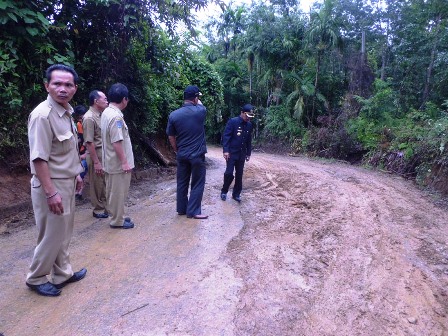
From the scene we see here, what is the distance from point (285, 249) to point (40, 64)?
4845 millimetres

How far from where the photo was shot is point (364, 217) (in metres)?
5.93

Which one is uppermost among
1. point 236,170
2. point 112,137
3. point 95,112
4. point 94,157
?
point 95,112

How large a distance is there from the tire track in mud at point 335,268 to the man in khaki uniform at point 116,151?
164cm

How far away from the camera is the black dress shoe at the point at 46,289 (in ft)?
10.1

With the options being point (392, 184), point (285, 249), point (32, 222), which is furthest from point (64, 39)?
point (392, 184)

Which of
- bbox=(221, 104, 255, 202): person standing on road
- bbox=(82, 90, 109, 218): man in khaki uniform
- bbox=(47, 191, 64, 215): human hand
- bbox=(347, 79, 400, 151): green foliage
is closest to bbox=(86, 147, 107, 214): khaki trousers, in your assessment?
bbox=(82, 90, 109, 218): man in khaki uniform

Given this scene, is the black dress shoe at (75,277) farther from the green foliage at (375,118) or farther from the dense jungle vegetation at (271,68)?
the green foliage at (375,118)

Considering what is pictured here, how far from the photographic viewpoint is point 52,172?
2.98 meters

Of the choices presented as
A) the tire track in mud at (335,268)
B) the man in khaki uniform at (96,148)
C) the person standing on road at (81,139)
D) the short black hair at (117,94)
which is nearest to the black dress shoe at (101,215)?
the man in khaki uniform at (96,148)

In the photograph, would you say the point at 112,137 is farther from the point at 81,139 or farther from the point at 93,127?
the point at 81,139

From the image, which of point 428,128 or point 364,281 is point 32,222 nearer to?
point 364,281

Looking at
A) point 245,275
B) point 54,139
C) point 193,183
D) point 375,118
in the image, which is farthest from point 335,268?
point 375,118

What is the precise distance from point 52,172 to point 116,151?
166 centimetres

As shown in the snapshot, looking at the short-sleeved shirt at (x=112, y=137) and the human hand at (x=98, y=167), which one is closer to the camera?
the short-sleeved shirt at (x=112, y=137)
